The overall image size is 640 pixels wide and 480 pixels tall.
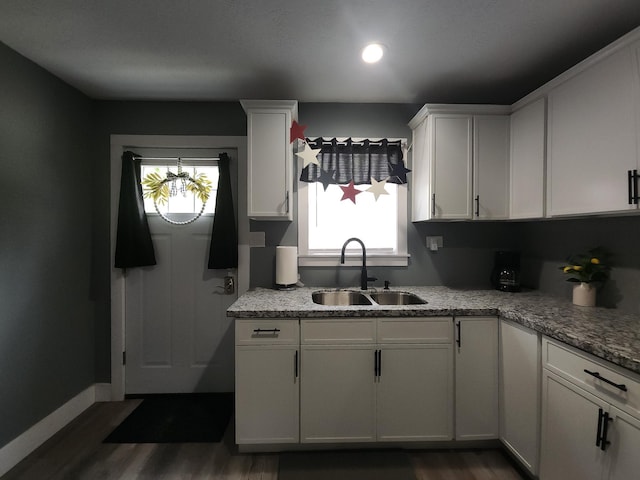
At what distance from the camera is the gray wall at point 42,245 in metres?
1.77

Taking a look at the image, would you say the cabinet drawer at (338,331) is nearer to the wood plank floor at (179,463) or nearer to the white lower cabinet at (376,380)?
the white lower cabinet at (376,380)

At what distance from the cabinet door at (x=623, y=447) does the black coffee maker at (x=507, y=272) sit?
1198 millimetres

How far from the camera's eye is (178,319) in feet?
8.25

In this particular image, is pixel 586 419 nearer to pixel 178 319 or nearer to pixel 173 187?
pixel 178 319

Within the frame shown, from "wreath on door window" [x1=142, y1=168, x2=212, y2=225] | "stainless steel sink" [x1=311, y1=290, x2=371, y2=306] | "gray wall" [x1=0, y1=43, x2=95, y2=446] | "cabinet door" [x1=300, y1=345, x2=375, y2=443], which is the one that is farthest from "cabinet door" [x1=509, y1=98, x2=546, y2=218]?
"gray wall" [x1=0, y1=43, x2=95, y2=446]

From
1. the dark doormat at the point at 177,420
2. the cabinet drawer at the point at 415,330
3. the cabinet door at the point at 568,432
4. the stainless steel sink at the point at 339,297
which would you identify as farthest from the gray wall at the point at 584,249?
the dark doormat at the point at 177,420

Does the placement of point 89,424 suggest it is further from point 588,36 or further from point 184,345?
point 588,36

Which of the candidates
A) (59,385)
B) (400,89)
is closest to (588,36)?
(400,89)

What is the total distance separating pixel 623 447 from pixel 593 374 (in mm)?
251

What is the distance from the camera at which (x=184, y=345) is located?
2.51 m

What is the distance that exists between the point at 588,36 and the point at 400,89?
1091 millimetres

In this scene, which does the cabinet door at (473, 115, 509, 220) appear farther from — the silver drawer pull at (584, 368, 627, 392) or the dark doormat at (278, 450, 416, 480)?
the dark doormat at (278, 450, 416, 480)

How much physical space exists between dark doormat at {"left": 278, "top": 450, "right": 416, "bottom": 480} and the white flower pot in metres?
1.45

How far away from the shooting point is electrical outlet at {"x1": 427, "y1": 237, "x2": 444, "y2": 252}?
246 cm
